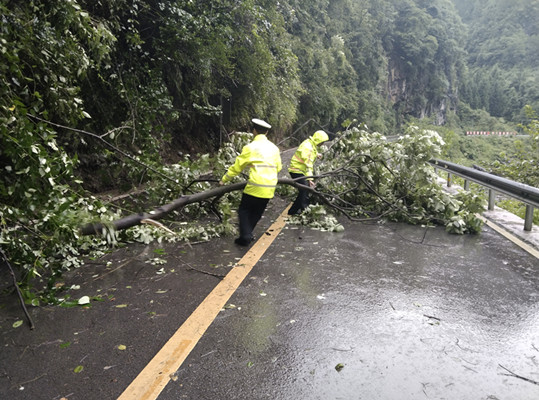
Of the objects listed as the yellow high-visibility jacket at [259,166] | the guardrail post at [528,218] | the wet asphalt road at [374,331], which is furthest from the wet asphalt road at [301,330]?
the guardrail post at [528,218]

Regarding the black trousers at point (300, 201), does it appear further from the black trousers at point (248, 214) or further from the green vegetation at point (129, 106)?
the black trousers at point (248, 214)

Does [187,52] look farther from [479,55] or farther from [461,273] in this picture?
[479,55]

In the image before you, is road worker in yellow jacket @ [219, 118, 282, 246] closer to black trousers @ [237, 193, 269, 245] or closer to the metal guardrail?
black trousers @ [237, 193, 269, 245]

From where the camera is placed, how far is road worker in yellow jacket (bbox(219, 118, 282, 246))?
233 inches

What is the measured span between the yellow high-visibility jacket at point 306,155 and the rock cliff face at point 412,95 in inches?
2267

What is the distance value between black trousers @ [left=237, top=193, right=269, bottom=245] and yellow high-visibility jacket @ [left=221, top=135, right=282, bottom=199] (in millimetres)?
104

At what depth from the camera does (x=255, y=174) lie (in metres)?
5.94

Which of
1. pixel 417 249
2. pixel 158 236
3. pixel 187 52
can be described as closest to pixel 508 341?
pixel 417 249

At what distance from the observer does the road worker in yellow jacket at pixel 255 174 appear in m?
5.93

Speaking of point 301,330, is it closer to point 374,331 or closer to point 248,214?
point 374,331

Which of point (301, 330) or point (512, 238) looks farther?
point (512, 238)

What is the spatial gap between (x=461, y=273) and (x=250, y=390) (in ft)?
10.9

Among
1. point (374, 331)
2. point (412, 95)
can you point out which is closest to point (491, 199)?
point (374, 331)

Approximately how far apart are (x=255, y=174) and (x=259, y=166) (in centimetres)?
12
